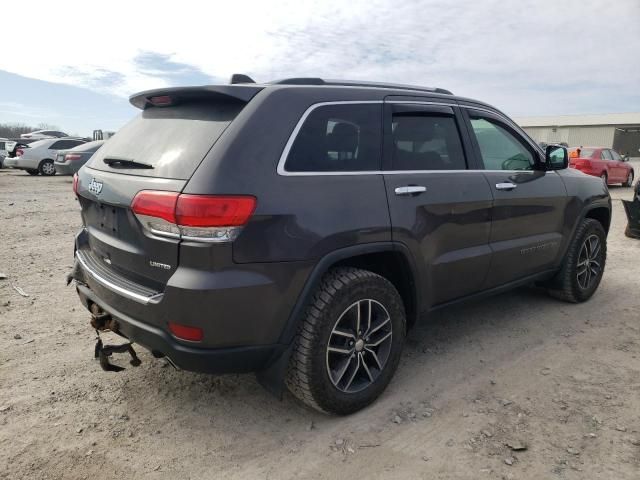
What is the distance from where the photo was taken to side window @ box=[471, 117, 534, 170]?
12.4 ft

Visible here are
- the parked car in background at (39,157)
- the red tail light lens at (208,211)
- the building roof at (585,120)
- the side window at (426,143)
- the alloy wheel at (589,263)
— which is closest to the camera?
the red tail light lens at (208,211)

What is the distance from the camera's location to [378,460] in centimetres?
253

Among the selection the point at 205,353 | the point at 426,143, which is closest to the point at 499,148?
the point at 426,143

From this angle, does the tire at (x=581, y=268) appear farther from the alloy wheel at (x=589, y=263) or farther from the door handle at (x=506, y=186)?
the door handle at (x=506, y=186)

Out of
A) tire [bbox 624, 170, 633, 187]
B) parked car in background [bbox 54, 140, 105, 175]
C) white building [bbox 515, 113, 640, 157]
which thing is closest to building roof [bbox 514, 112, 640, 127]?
white building [bbox 515, 113, 640, 157]

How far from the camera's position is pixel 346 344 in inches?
112

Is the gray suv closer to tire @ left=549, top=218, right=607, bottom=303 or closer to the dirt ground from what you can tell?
the dirt ground

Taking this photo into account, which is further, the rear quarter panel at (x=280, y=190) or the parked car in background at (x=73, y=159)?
the parked car in background at (x=73, y=159)

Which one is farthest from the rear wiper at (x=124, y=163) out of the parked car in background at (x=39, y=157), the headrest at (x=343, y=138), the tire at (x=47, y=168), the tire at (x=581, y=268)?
the tire at (x=47, y=168)

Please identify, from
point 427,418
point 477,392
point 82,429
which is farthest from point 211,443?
point 477,392

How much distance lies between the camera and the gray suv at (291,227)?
234cm

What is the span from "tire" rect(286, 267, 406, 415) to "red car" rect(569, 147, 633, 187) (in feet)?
47.6

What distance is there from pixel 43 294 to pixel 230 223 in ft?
11.2

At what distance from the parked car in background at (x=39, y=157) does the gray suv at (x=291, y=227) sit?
18.1 meters
